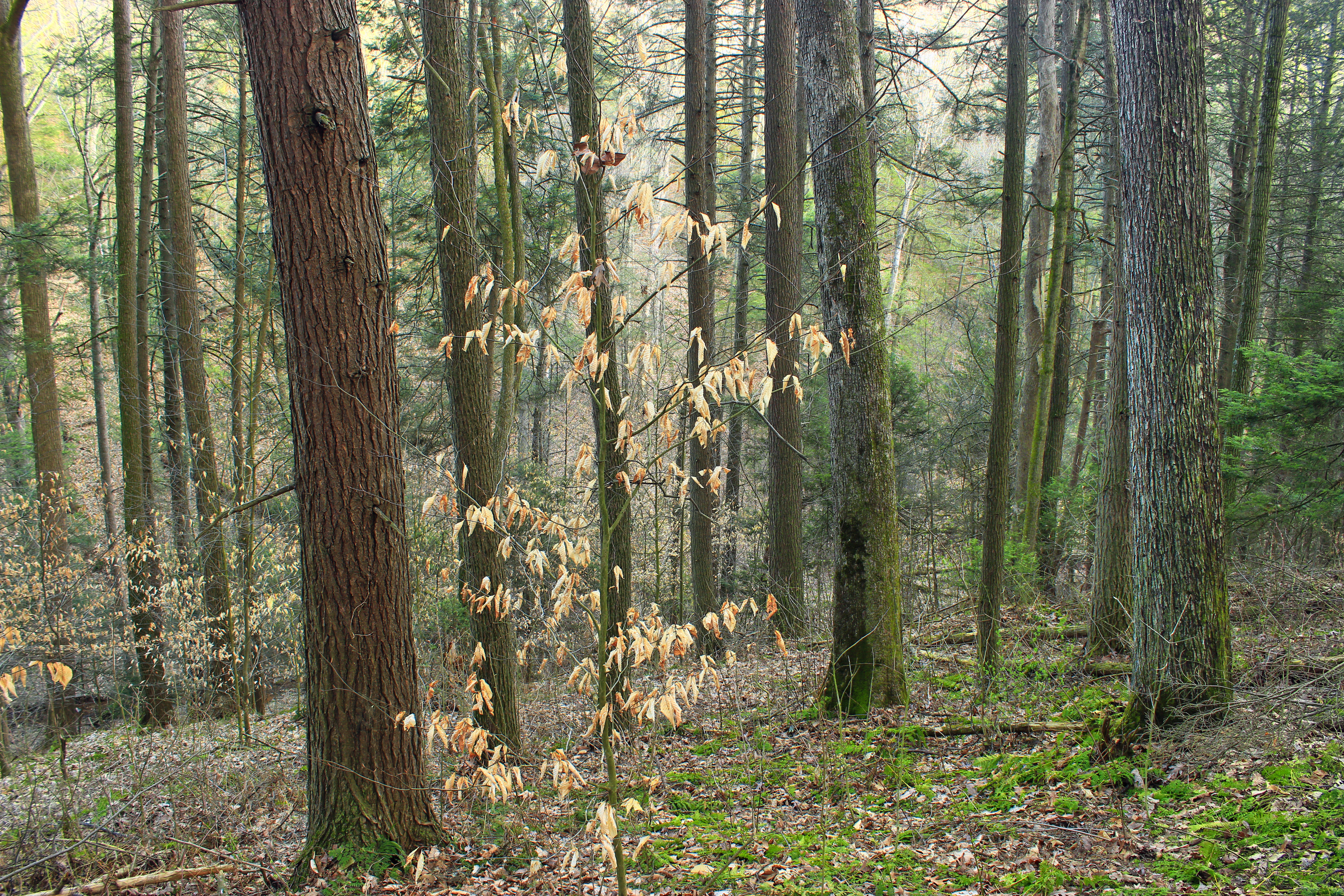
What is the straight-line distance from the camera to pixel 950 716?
5113 millimetres

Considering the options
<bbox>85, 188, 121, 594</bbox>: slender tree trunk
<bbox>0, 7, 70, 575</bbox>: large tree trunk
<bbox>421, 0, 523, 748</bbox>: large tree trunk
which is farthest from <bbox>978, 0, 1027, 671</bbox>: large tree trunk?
<bbox>0, 7, 70, 575</bbox>: large tree trunk

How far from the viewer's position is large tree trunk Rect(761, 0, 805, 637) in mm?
8695

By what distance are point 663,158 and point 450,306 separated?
36.6ft

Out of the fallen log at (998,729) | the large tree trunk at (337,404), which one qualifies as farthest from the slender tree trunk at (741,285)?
the large tree trunk at (337,404)

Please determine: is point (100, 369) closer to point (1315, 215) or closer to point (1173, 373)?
point (1173, 373)

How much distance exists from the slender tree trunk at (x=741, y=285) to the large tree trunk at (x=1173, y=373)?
268 inches

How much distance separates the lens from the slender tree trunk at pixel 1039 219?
8961 millimetres

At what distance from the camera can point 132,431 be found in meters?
9.01

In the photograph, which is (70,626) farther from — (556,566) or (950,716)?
(950,716)

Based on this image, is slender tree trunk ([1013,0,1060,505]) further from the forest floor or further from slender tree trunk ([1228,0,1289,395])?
the forest floor

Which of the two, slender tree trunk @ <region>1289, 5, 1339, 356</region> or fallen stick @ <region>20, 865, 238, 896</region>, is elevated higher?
slender tree trunk @ <region>1289, 5, 1339, 356</region>

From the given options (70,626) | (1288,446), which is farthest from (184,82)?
(1288,446)

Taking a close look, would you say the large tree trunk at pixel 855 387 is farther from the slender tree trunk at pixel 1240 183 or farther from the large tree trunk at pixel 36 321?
the large tree trunk at pixel 36 321

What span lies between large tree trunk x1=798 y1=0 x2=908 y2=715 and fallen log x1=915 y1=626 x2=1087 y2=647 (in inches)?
68.7
